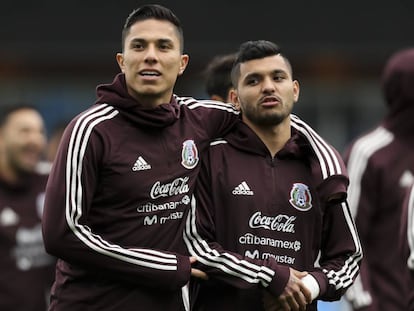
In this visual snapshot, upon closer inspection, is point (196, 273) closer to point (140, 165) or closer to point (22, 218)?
point (140, 165)

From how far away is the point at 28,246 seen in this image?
945 centimetres

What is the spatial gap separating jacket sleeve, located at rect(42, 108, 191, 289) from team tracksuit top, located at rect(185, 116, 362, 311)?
0.84 feet

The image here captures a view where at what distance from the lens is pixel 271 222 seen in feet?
20.2

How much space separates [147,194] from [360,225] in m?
2.86

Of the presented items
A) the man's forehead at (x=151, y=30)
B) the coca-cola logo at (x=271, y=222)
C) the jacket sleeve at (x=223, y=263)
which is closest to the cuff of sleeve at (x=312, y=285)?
the jacket sleeve at (x=223, y=263)

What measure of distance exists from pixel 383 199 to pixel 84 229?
3.19 m

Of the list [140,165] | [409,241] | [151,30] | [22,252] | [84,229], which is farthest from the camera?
[22,252]

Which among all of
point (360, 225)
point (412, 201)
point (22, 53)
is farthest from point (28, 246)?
point (22, 53)

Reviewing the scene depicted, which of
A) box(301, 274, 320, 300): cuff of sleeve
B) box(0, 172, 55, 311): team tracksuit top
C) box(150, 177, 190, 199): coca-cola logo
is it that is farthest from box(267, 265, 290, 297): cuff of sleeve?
box(0, 172, 55, 311): team tracksuit top

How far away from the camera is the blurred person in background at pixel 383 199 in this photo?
8516 mm

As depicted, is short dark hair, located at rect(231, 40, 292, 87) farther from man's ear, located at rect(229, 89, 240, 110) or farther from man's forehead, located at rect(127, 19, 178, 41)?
man's forehead, located at rect(127, 19, 178, 41)

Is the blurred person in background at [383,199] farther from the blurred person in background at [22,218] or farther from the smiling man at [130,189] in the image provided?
the smiling man at [130,189]

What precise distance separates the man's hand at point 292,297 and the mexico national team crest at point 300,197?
34cm

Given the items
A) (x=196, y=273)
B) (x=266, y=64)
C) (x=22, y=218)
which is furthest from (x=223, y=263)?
(x=22, y=218)
